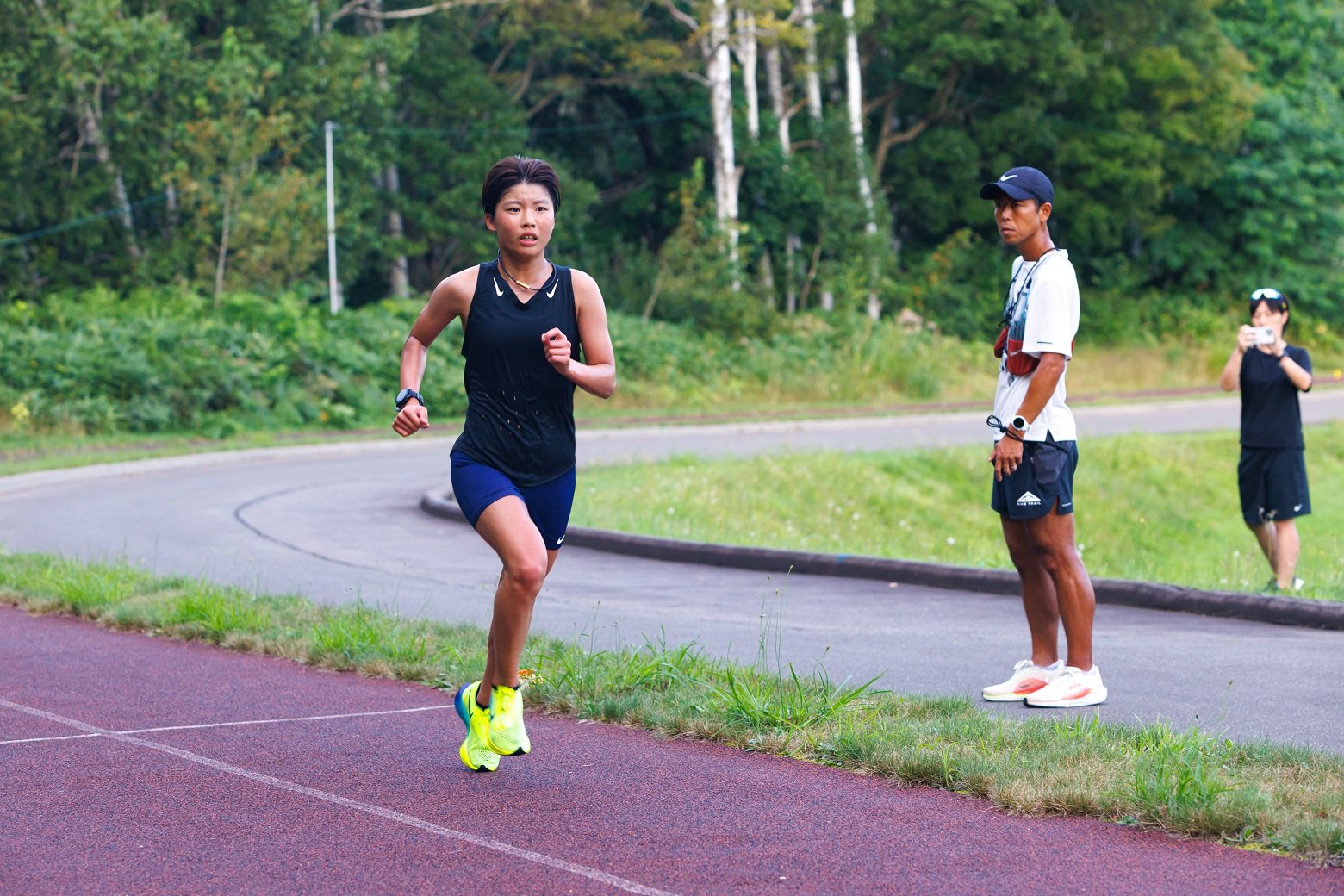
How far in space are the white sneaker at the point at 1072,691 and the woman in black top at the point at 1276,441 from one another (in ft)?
14.0

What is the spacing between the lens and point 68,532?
14.3 metres

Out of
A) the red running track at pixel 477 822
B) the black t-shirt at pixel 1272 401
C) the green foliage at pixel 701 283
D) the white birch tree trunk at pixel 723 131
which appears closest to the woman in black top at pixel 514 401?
the red running track at pixel 477 822

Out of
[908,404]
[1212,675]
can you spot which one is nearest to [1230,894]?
[1212,675]

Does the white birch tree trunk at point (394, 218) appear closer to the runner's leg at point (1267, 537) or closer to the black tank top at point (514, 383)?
the runner's leg at point (1267, 537)

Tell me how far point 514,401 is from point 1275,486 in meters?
6.78

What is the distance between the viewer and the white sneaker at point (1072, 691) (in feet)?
22.8

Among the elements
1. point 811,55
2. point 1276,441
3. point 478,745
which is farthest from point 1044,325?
point 811,55

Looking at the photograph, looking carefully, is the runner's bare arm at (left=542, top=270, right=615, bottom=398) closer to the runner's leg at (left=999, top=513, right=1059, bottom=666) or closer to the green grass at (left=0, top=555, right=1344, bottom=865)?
the green grass at (left=0, top=555, right=1344, bottom=865)

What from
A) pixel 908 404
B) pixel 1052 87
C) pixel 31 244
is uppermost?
pixel 1052 87

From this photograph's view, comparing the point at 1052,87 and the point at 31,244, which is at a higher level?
the point at 1052,87

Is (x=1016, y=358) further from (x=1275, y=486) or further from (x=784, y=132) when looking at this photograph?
(x=784, y=132)

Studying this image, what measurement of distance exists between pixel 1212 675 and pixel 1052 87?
128 feet

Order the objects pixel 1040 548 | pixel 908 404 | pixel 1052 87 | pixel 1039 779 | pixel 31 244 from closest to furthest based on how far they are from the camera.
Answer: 1. pixel 1039 779
2. pixel 1040 548
3. pixel 908 404
4. pixel 31 244
5. pixel 1052 87

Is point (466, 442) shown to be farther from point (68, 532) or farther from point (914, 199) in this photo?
point (914, 199)
